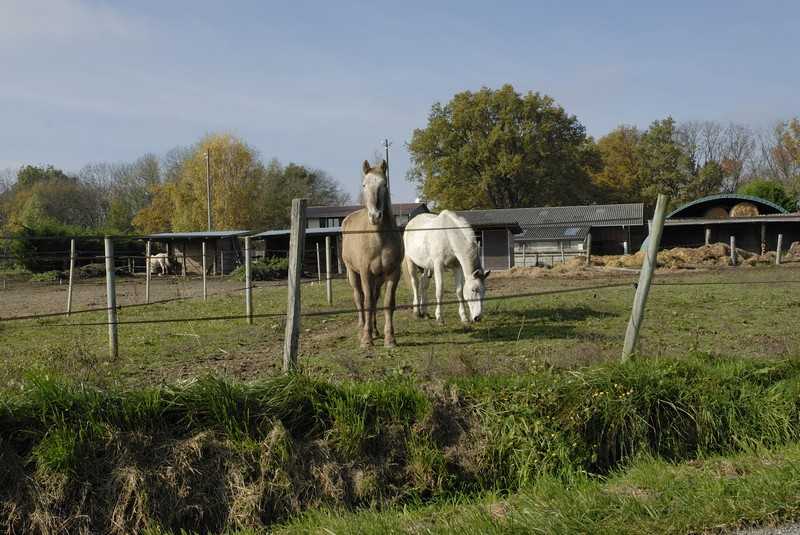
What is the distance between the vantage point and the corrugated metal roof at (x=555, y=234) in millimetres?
47219

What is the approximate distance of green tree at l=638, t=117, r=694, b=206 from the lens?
212ft

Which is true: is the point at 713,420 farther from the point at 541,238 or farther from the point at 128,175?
the point at 128,175

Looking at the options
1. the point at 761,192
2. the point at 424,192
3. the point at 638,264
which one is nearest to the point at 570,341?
the point at 638,264

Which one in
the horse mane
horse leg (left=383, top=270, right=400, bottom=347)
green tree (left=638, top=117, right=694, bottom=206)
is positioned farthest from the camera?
green tree (left=638, top=117, right=694, bottom=206)

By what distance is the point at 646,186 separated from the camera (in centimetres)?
6600

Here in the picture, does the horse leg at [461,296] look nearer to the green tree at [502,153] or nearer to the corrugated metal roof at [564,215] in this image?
the corrugated metal roof at [564,215]

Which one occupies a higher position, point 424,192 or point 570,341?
point 424,192

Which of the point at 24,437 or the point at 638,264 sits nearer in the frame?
the point at 24,437

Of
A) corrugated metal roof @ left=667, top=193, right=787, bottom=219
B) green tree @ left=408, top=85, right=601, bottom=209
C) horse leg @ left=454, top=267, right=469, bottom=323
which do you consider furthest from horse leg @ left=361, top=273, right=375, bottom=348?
green tree @ left=408, top=85, right=601, bottom=209

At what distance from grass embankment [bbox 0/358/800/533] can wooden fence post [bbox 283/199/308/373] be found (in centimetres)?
38

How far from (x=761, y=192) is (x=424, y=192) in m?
27.5

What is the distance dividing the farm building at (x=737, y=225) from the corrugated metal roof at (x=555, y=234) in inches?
266

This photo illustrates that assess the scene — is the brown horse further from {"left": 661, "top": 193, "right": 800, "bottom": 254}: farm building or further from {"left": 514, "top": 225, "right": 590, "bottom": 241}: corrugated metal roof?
{"left": 514, "top": 225, "right": 590, "bottom": 241}: corrugated metal roof

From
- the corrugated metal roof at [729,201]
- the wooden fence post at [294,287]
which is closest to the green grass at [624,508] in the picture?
the wooden fence post at [294,287]
